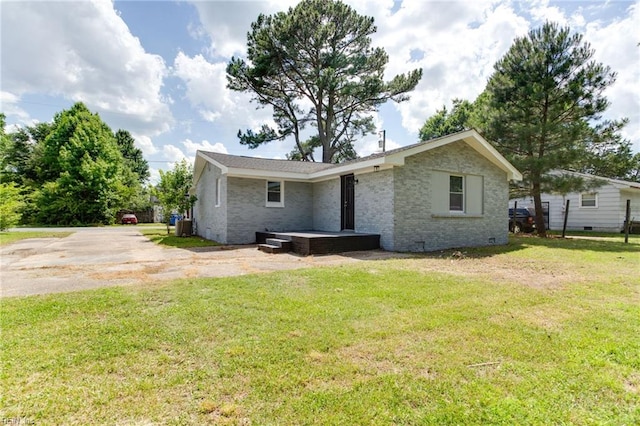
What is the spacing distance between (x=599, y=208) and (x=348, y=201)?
657 inches

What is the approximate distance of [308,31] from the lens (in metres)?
21.6

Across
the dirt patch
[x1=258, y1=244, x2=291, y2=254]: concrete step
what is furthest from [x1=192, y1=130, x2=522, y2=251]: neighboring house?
[x1=258, y1=244, x2=291, y2=254]: concrete step

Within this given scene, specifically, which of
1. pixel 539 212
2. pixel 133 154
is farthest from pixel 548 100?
pixel 133 154

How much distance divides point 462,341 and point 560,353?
2.67 feet

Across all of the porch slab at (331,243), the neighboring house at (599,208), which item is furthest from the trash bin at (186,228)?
the neighboring house at (599,208)

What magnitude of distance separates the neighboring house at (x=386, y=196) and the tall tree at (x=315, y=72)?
11.3 metres

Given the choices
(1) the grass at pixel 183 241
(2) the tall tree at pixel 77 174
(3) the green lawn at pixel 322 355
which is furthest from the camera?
(2) the tall tree at pixel 77 174

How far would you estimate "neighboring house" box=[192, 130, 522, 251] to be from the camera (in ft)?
33.1

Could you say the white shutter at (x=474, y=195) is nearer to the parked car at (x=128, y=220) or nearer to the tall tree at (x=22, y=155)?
the parked car at (x=128, y=220)

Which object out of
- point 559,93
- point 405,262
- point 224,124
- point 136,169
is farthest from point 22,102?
point 559,93

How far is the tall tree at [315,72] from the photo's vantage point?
21797 millimetres

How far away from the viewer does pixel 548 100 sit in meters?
14.3

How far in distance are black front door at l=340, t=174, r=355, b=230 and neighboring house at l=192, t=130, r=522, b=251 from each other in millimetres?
35

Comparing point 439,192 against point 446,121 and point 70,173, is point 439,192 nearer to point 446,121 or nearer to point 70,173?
point 446,121
